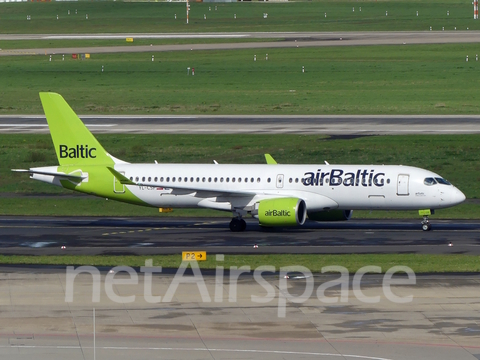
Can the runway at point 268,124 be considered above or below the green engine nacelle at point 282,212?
below

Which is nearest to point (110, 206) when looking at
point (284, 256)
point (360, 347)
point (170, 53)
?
point (284, 256)

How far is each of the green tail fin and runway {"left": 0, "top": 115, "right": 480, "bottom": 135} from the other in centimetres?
2673

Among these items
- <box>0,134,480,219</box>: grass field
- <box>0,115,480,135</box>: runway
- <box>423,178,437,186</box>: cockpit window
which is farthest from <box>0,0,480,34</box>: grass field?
<box>423,178,437,186</box>: cockpit window

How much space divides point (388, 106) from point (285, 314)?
67815 mm

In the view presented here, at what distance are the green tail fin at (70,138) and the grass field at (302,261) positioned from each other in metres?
13.6

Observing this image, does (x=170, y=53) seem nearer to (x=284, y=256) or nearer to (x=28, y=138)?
(x=28, y=138)

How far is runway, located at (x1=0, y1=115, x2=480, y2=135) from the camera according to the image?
81.4 m

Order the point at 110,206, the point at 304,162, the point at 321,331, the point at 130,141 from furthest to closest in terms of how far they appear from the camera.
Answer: the point at 130,141, the point at 304,162, the point at 110,206, the point at 321,331

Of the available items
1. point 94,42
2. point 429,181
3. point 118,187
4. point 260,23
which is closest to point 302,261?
point 429,181

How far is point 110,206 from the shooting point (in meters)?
62.2

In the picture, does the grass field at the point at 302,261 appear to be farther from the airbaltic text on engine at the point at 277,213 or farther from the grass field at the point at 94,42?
the grass field at the point at 94,42

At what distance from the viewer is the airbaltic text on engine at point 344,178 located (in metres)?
51.7

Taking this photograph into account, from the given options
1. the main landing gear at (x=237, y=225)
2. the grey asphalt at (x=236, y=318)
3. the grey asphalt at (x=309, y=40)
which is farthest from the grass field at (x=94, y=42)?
the grey asphalt at (x=236, y=318)
